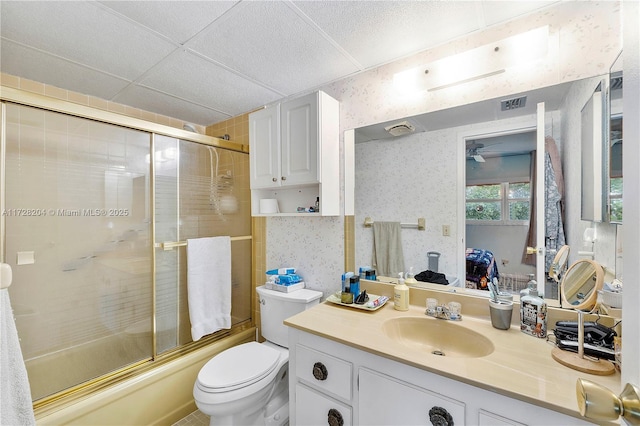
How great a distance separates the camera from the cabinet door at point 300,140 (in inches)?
64.2

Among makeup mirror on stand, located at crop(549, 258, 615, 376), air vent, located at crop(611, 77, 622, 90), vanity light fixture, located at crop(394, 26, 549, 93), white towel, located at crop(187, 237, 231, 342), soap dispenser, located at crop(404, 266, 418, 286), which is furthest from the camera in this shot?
white towel, located at crop(187, 237, 231, 342)

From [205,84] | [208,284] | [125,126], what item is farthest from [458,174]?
[125,126]

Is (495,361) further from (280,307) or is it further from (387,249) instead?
(280,307)

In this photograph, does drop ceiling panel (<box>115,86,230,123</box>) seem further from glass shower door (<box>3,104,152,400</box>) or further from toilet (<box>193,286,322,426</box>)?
toilet (<box>193,286,322,426</box>)

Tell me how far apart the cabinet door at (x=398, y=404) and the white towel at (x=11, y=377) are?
134cm

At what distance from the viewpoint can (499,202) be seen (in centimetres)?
124

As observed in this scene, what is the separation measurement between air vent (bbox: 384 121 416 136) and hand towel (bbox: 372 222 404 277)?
52cm

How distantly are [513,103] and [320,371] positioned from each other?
4.82ft

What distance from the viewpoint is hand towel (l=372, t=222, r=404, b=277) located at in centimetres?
153

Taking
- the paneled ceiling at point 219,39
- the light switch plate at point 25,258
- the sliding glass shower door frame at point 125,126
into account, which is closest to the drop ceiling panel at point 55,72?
the paneled ceiling at point 219,39

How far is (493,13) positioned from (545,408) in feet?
4.89

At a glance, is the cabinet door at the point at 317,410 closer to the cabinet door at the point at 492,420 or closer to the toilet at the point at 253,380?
the toilet at the point at 253,380

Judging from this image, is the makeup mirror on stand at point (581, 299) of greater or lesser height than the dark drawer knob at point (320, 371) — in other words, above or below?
above

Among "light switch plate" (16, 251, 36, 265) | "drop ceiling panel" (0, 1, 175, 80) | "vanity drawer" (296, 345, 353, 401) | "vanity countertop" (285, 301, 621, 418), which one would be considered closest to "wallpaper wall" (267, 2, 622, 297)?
"vanity countertop" (285, 301, 621, 418)
